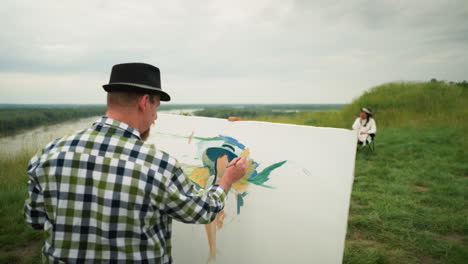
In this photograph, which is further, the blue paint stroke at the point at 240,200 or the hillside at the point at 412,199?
the hillside at the point at 412,199

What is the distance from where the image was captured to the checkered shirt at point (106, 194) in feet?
2.97

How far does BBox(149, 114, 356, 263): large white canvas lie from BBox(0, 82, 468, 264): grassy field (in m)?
0.90

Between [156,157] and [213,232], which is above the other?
[156,157]

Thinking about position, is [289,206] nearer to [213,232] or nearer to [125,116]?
[213,232]

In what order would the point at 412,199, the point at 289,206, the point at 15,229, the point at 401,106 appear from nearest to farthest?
the point at 289,206 → the point at 15,229 → the point at 412,199 → the point at 401,106

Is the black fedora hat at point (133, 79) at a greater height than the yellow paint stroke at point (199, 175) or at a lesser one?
greater

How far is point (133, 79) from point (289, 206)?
1.12 metres

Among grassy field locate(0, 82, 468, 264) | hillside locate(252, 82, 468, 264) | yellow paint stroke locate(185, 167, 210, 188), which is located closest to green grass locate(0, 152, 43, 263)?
grassy field locate(0, 82, 468, 264)

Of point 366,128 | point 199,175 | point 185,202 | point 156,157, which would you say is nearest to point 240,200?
point 199,175

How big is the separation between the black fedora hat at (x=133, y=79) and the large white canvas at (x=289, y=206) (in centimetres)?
81

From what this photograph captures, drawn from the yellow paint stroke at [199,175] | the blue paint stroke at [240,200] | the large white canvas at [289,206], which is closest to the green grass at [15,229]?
the large white canvas at [289,206]

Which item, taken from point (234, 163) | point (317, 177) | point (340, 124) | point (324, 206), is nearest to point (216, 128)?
point (234, 163)

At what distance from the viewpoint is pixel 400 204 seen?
10.5ft

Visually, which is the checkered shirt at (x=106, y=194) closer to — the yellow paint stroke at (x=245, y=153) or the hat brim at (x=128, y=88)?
the hat brim at (x=128, y=88)
